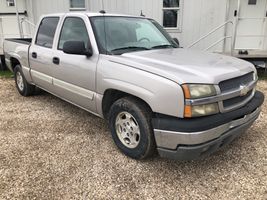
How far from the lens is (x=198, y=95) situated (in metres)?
2.49

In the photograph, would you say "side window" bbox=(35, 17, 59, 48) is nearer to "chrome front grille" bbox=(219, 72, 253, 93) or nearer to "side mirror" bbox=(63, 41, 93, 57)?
"side mirror" bbox=(63, 41, 93, 57)

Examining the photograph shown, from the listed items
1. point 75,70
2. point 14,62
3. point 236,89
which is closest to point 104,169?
point 75,70

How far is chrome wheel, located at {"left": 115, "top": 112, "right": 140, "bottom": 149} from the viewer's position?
3092mm

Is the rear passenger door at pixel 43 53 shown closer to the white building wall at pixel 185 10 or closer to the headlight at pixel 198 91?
the headlight at pixel 198 91

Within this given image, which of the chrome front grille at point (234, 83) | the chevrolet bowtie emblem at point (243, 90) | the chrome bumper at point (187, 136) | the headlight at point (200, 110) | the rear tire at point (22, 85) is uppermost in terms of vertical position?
the chrome front grille at point (234, 83)

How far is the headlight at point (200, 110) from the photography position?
2486mm

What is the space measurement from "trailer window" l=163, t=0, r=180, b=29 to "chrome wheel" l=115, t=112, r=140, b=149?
24.0 ft

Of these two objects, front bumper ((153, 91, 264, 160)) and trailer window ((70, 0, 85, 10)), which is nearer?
front bumper ((153, 91, 264, 160))

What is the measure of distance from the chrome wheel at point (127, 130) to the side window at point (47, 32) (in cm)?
210

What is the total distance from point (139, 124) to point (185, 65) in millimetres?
862

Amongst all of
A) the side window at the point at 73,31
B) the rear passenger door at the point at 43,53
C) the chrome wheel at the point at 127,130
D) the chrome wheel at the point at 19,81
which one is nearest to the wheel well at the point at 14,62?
the chrome wheel at the point at 19,81

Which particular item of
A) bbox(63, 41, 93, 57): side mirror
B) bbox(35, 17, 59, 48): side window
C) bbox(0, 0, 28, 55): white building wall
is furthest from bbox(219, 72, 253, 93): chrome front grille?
bbox(0, 0, 28, 55): white building wall

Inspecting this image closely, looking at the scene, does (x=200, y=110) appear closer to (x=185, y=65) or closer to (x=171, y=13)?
(x=185, y=65)

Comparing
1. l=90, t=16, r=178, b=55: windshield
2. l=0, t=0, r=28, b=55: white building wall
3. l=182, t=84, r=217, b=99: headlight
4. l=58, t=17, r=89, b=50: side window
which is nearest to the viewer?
l=182, t=84, r=217, b=99: headlight
